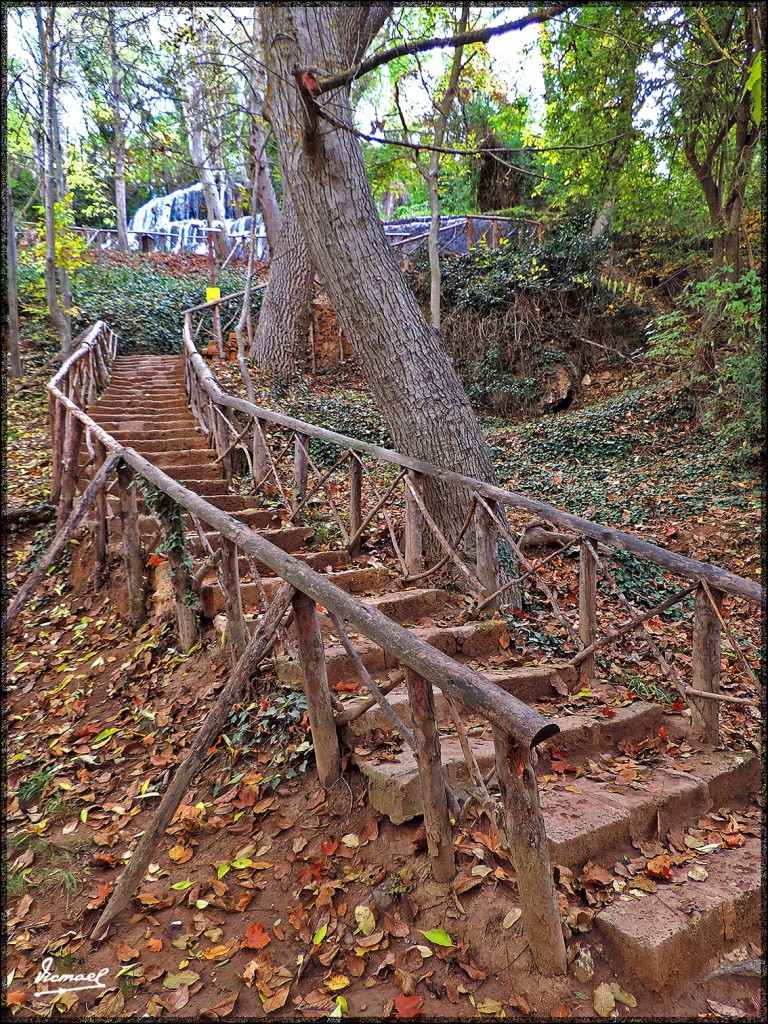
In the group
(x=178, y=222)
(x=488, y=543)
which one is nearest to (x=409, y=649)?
(x=488, y=543)

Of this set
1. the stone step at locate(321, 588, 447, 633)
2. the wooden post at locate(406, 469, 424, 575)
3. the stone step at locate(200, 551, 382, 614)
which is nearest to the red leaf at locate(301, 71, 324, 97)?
the wooden post at locate(406, 469, 424, 575)

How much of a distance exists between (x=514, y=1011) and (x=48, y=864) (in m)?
2.26

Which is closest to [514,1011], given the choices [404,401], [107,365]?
[404,401]

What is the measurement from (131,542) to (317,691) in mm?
2812

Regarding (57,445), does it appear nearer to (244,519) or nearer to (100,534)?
(100,534)

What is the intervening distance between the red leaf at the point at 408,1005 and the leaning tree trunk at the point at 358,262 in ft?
10.9

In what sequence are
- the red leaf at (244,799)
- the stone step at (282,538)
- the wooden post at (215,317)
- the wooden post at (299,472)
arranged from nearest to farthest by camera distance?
1. the red leaf at (244,799)
2. the stone step at (282,538)
3. the wooden post at (299,472)
4. the wooden post at (215,317)

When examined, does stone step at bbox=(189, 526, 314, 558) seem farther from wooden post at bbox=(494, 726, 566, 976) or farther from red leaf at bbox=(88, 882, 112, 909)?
wooden post at bbox=(494, 726, 566, 976)

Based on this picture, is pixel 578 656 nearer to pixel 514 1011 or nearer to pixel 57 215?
pixel 514 1011

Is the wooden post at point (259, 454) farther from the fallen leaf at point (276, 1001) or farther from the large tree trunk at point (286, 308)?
the large tree trunk at point (286, 308)

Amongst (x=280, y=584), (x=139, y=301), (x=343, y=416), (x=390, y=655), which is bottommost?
(x=390, y=655)

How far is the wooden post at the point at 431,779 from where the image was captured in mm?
2164

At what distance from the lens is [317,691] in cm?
282

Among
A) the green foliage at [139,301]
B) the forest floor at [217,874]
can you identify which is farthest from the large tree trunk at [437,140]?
the green foliage at [139,301]
